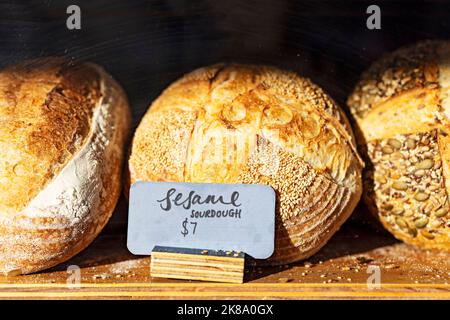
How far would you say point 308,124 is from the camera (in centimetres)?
148

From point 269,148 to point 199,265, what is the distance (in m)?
0.34

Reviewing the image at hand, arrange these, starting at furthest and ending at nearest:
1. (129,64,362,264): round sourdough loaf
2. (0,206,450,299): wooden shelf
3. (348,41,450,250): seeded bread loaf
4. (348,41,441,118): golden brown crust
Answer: (348,41,441,118): golden brown crust → (348,41,450,250): seeded bread loaf → (129,64,362,264): round sourdough loaf → (0,206,450,299): wooden shelf

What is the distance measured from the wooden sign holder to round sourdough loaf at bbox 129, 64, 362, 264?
0.15 metres

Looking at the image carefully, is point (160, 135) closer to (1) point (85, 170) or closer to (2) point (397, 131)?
(1) point (85, 170)

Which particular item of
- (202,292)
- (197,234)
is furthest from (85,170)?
(202,292)

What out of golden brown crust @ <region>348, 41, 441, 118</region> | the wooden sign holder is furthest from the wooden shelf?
golden brown crust @ <region>348, 41, 441, 118</region>

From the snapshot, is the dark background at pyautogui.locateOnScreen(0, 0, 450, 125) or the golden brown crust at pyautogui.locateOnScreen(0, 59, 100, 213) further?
the dark background at pyautogui.locateOnScreen(0, 0, 450, 125)

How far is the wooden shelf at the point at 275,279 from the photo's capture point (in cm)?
132

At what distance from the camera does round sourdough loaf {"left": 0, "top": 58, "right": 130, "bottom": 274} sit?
1342 mm

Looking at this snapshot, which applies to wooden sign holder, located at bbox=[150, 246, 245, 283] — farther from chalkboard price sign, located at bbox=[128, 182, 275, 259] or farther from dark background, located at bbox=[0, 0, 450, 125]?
dark background, located at bbox=[0, 0, 450, 125]

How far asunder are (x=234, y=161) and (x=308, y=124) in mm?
227

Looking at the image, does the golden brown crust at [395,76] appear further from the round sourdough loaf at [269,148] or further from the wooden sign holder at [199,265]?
the wooden sign holder at [199,265]

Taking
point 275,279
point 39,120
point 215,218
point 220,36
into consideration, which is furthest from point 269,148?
point 39,120

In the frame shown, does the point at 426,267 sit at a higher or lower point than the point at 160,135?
lower
